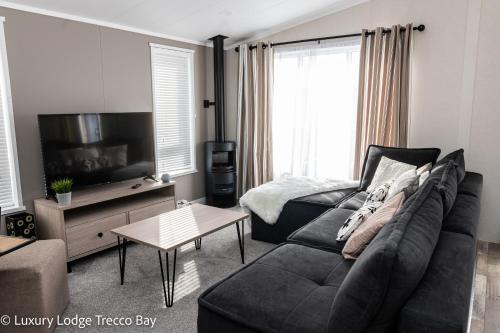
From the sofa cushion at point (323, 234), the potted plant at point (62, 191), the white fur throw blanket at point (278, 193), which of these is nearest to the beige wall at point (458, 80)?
the white fur throw blanket at point (278, 193)

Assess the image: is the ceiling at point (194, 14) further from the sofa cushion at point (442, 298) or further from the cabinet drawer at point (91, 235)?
the sofa cushion at point (442, 298)

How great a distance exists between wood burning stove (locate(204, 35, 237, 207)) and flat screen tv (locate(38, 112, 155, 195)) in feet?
3.29

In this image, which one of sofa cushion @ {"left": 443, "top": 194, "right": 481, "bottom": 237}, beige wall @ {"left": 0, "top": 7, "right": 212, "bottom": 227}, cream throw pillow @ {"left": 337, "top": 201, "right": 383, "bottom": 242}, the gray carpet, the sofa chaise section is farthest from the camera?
the sofa chaise section

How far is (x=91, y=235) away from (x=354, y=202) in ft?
7.74

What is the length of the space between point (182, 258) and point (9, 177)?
1673mm

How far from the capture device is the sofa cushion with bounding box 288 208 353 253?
233 cm

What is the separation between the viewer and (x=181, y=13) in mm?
3881

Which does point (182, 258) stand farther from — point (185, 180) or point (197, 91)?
point (197, 91)

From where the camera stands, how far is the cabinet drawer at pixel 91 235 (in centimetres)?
307

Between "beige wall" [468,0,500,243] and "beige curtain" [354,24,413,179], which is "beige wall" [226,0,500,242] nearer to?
"beige wall" [468,0,500,243]

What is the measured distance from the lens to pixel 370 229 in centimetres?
187

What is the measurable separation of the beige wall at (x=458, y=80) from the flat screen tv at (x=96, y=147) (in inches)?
115

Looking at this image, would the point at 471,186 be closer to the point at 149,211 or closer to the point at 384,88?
the point at 384,88

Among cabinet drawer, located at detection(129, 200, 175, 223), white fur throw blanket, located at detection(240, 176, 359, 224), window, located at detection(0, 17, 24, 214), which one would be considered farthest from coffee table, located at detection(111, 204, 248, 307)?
window, located at detection(0, 17, 24, 214)
